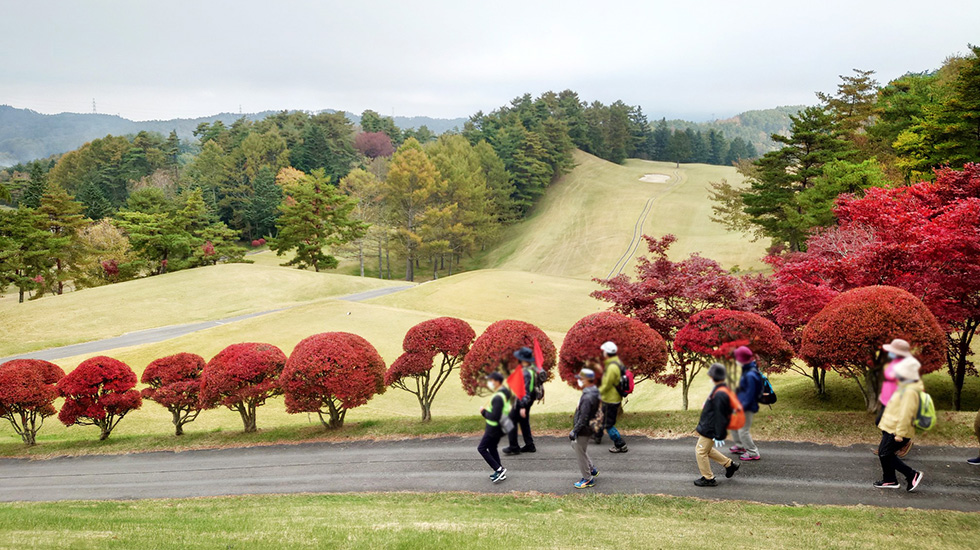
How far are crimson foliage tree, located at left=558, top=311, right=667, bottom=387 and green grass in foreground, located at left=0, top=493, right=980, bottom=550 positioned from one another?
136 inches

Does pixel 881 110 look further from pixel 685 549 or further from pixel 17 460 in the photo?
pixel 17 460

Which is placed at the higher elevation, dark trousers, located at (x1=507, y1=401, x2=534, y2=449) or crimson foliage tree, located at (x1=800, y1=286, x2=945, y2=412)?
crimson foliage tree, located at (x1=800, y1=286, x2=945, y2=412)

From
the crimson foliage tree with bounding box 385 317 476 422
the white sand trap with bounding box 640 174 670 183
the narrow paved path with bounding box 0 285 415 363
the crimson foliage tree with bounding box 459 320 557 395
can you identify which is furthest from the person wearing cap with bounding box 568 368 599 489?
the white sand trap with bounding box 640 174 670 183

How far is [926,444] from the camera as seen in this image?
382 inches

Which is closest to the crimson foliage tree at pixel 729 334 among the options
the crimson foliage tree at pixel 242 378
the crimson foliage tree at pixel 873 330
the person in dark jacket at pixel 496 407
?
the crimson foliage tree at pixel 873 330

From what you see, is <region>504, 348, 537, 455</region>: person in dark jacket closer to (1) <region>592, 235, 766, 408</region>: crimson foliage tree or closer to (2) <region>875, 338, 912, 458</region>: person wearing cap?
(2) <region>875, 338, 912, 458</region>: person wearing cap

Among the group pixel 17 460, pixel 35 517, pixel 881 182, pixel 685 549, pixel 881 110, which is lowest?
pixel 17 460

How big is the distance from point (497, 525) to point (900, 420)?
583cm

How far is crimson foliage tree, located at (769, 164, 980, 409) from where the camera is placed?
38.9 feet

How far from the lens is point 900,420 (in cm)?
767

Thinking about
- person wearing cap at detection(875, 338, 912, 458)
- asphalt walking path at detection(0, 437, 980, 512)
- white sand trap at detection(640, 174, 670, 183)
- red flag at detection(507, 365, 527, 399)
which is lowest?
asphalt walking path at detection(0, 437, 980, 512)

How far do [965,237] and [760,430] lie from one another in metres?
5.89

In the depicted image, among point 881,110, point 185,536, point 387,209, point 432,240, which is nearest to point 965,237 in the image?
point 185,536

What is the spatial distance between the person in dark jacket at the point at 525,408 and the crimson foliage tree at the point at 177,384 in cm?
945
